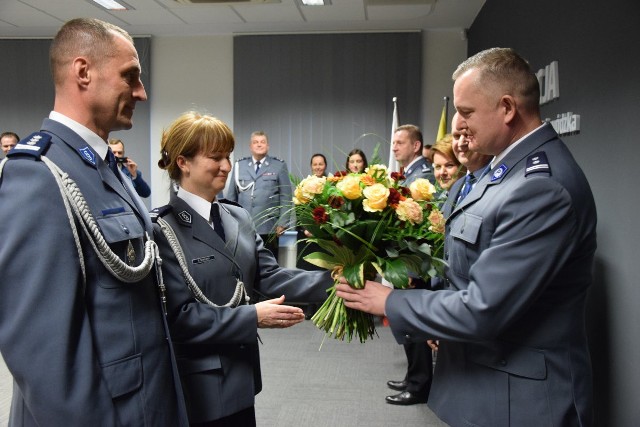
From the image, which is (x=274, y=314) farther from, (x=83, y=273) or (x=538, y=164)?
(x=538, y=164)

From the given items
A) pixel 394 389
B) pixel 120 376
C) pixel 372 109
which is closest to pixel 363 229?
pixel 120 376

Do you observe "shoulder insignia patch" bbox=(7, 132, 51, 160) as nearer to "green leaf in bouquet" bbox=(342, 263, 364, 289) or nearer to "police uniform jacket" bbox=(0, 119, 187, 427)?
"police uniform jacket" bbox=(0, 119, 187, 427)

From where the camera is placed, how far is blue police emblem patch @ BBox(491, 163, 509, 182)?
→ 1.46m

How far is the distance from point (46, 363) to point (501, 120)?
120cm

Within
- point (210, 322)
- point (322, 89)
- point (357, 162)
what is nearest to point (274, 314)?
point (210, 322)

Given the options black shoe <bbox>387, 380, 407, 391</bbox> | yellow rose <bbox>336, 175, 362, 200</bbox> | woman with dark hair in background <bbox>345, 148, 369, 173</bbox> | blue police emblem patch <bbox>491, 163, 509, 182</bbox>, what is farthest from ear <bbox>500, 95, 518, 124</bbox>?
woman with dark hair in background <bbox>345, 148, 369, 173</bbox>

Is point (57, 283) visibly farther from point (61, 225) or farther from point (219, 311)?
point (219, 311)

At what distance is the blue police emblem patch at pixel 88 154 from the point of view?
3.91 feet

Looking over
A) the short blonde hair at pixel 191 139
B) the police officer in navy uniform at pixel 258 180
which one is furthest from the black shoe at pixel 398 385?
the police officer in navy uniform at pixel 258 180

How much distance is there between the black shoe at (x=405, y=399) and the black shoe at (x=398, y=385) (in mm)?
153

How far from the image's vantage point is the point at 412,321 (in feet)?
4.81

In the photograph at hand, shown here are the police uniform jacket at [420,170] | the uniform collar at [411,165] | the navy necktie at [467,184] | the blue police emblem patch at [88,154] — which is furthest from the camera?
the uniform collar at [411,165]

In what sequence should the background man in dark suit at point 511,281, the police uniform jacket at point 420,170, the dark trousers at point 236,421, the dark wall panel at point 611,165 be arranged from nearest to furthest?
the background man in dark suit at point 511,281, the dark trousers at point 236,421, the dark wall panel at point 611,165, the police uniform jacket at point 420,170

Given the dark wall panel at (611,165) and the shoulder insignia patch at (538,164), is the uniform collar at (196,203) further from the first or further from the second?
the dark wall panel at (611,165)
